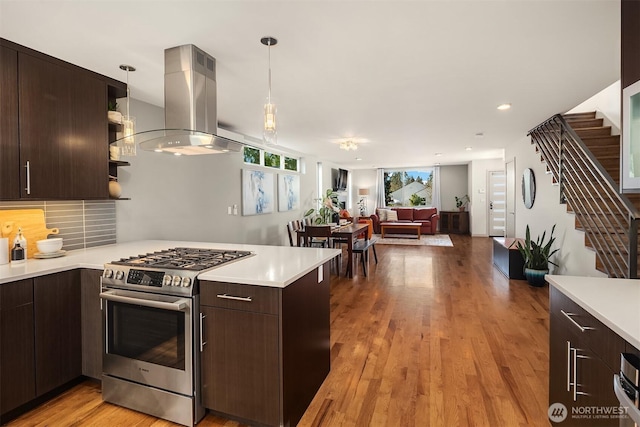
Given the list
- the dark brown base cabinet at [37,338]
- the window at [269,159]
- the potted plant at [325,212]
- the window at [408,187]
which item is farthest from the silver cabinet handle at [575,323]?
the window at [408,187]

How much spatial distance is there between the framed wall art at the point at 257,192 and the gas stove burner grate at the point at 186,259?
115 inches

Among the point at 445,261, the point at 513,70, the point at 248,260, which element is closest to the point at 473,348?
the point at 248,260

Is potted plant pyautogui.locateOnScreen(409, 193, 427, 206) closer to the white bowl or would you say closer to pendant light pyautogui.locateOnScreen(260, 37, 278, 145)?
pendant light pyautogui.locateOnScreen(260, 37, 278, 145)

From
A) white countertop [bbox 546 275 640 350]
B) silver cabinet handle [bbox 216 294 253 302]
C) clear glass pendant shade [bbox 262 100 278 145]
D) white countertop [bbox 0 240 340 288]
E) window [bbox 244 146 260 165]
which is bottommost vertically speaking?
silver cabinet handle [bbox 216 294 253 302]

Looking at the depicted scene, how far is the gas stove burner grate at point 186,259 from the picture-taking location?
74.4 inches

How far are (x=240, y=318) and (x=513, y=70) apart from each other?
2.98 meters

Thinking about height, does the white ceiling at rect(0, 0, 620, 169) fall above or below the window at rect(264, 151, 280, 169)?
above

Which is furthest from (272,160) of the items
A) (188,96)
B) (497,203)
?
(497,203)

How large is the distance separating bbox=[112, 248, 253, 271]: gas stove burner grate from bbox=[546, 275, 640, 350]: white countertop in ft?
5.93

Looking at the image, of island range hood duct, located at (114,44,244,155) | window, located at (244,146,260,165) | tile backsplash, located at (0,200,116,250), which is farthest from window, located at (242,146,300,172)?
island range hood duct, located at (114,44,244,155)

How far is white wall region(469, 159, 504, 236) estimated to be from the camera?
941cm

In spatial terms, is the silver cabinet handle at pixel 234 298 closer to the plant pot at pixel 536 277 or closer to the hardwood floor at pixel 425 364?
the hardwood floor at pixel 425 364

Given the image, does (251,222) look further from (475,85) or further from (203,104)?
(475,85)

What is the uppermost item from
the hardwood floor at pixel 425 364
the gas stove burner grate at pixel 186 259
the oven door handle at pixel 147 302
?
the gas stove burner grate at pixel 186 259
